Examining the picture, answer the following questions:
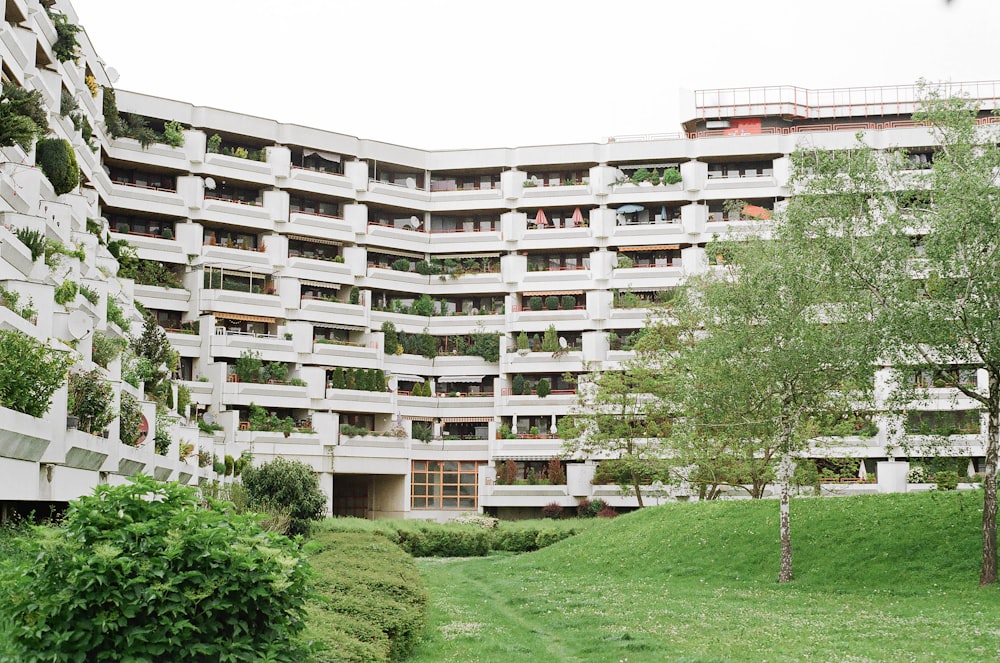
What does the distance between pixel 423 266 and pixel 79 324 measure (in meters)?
56.0

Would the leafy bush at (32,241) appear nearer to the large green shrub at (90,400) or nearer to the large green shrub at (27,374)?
the large green shrub at (90,400)

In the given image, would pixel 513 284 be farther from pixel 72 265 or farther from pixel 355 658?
pixel 355 658

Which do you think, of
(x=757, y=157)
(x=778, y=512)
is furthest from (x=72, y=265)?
(x=757, y=157)

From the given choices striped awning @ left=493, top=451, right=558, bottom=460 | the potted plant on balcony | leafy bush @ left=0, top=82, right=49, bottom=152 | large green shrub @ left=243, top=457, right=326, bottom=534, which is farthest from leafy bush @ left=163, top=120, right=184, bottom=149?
leafy bush @ left=0, top=82, right=49, bottom=152

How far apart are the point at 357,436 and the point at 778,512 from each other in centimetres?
3868

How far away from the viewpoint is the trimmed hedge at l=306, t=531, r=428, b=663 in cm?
1536

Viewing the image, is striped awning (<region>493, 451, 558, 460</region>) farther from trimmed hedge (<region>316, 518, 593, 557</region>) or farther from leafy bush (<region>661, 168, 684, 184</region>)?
leafy bush (<region>661, 168, 684, 184</region>)

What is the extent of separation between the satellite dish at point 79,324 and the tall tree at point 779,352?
63.0ft

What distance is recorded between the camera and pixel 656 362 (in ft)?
214

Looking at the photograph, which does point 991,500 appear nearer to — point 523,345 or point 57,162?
point 57,162

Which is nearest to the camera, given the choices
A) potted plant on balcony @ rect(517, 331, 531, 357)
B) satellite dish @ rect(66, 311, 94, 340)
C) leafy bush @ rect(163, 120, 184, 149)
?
satellite dish @ rect(66, 311, 94, 340)

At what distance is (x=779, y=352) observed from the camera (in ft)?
115

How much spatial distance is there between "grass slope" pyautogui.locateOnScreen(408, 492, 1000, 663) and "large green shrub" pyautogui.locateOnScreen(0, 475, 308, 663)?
980cm

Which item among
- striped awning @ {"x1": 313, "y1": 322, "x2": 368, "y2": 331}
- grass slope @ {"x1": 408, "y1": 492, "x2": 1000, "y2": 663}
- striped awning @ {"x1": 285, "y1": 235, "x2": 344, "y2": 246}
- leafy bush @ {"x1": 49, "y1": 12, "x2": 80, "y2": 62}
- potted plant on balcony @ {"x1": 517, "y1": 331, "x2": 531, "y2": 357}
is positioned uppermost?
leafy bush @ {"x1": 49, "y1": 12, "x2": 80, "y2": 62}
